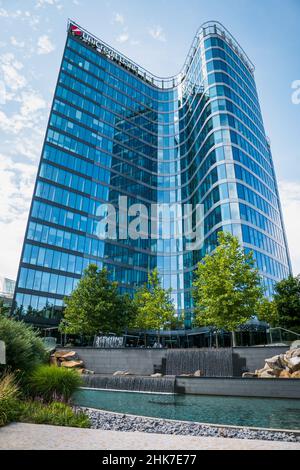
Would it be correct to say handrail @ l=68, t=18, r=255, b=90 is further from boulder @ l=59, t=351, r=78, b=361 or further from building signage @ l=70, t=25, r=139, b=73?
boulder @ l=59, t=351, r=78, b=361

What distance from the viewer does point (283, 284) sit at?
32344mm

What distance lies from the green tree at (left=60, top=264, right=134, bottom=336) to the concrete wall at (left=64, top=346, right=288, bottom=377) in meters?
5.59

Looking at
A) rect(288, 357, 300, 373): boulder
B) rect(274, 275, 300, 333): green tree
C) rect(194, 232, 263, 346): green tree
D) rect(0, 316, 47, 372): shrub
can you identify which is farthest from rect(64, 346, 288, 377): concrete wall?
rect(0, 316, 47, 372): shrub

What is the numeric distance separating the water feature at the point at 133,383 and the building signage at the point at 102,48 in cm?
7411

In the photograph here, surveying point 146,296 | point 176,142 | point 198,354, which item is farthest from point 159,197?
point 198,354

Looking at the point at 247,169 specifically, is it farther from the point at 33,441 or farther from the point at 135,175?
the point at 33,441

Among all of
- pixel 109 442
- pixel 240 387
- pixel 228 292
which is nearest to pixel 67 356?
pixel 228 292

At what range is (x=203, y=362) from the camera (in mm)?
20359

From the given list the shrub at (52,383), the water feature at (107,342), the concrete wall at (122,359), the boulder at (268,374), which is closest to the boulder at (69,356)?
the concrete wall at (122,359)

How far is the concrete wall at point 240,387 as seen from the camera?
15.1m

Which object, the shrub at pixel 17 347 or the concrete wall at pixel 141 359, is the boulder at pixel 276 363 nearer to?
the concrete wall at pixel 141 359

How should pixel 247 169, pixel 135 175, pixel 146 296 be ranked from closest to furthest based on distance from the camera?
pixel 146 296, pixel 247 169, pixel 135 175
